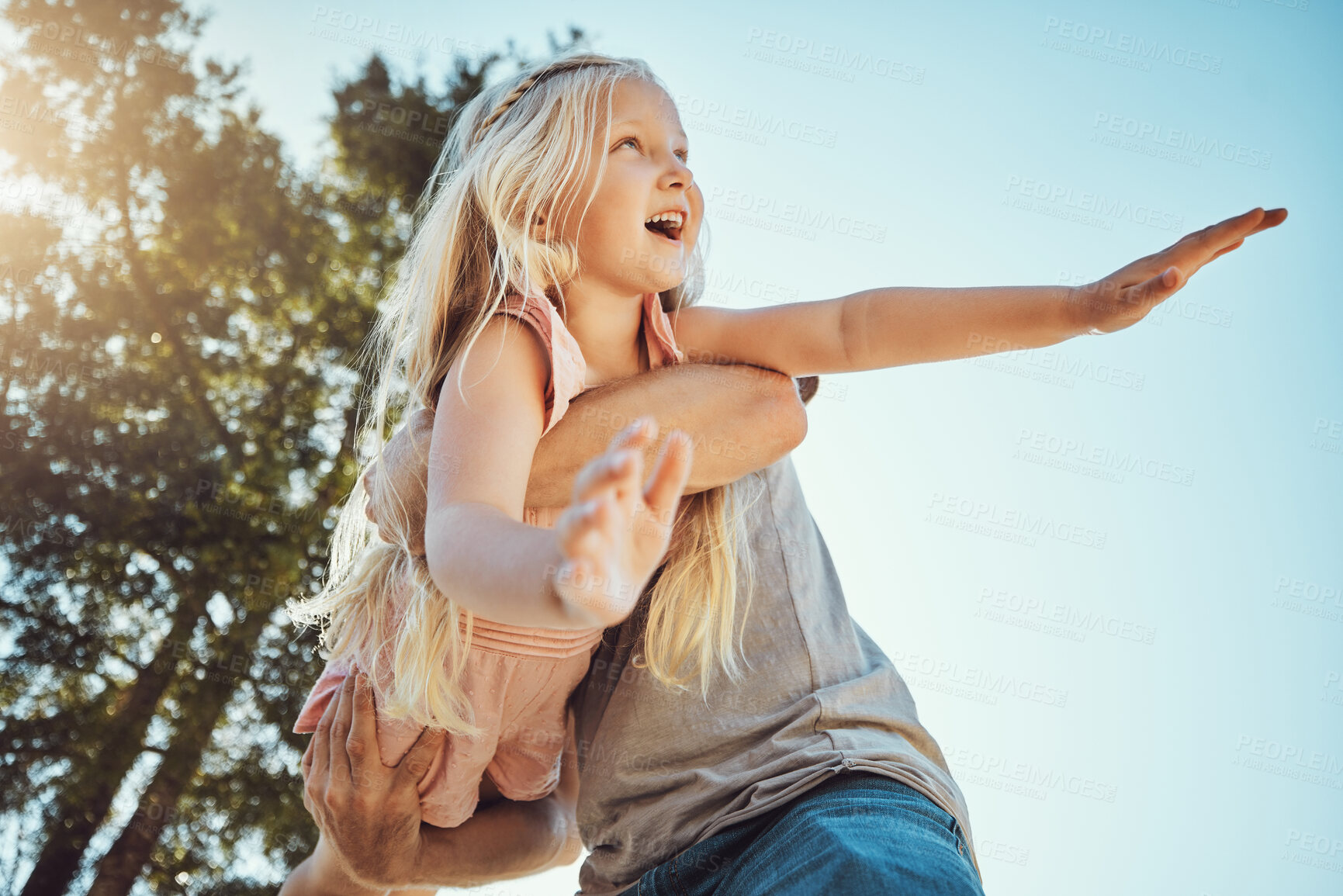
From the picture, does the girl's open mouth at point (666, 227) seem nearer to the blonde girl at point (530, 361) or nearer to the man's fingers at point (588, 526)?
the blonde girl at point (530, 361)

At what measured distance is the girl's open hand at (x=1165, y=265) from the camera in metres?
1.03

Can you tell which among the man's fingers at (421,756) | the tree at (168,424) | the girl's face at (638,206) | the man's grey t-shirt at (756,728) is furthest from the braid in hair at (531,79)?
the tree at (168,424)

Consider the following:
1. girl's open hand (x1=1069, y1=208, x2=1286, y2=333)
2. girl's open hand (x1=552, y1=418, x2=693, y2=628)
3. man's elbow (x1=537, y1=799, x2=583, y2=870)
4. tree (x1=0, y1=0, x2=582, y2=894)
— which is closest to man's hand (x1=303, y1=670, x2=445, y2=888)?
man's elbow (x1=537, y1=799, x2=583, y2=870)

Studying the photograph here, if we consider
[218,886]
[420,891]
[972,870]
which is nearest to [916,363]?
[972,870]

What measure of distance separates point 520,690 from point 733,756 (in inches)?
13.1

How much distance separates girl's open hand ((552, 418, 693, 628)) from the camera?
684mm

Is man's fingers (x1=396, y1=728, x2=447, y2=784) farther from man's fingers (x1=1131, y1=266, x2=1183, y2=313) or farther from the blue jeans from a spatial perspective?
man's fingers (x1=1131, y1=266, x2=1183, y2=313)

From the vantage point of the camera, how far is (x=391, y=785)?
1.41 metres

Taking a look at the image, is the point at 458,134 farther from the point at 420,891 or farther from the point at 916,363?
the point at 420,891

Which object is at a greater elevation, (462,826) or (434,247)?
(434,247)

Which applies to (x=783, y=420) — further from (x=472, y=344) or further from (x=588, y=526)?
(x=588, y=526)

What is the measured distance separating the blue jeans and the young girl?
0.78 feet

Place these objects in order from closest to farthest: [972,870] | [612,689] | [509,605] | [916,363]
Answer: [509,605] < [972,870] < [916,363] < [612,689]

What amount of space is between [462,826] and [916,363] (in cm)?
106
